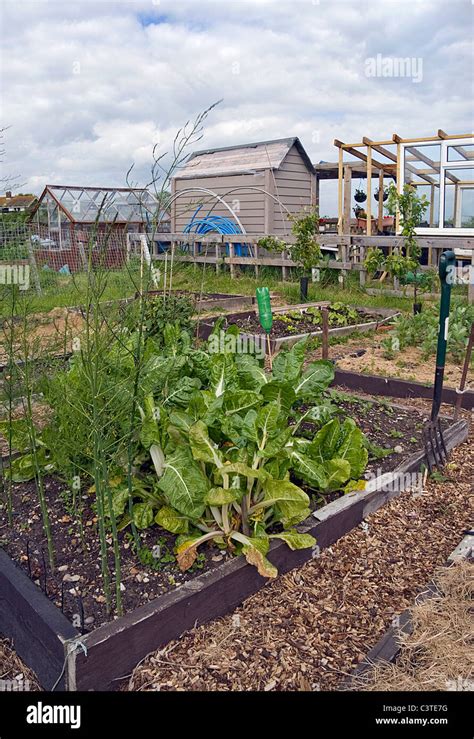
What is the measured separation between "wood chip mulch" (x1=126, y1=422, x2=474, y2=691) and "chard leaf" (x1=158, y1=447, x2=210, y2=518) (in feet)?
1.43

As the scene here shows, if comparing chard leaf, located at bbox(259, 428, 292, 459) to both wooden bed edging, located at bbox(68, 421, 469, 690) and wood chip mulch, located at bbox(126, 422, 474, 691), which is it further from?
wood chip mulch, located at bbox(126, 422, 474, 691)

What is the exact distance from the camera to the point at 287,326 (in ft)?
25.8

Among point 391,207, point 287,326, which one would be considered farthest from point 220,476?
point 391,207

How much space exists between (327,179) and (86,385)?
15972 mm

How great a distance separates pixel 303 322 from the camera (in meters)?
8.19

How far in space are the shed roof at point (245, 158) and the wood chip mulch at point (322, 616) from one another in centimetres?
1236

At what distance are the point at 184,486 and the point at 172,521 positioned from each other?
0.20m

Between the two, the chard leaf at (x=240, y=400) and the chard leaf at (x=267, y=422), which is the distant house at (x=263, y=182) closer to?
the chard leaf at (x=240, y=400)

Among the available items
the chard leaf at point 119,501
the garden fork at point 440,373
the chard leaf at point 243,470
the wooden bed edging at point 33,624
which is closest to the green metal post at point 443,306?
the garden fork at point 440,373

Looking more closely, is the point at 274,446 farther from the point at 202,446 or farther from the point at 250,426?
the point at 202,446

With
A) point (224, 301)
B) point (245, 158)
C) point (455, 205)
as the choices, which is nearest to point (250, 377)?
point (224, 301)

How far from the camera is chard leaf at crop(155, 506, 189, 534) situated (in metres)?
2.66

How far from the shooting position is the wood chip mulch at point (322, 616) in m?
2.16

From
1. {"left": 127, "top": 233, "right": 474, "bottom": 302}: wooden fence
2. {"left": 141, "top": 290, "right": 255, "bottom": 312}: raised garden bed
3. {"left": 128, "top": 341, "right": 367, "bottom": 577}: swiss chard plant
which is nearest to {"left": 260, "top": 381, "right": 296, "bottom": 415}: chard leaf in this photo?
{"left": 128, "top": 341, "right": 367, "bottom": 577}: swiss chard plant
